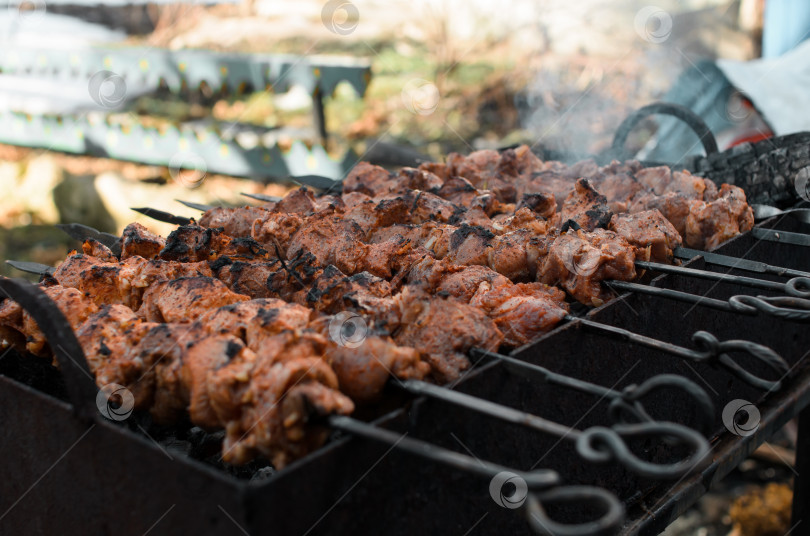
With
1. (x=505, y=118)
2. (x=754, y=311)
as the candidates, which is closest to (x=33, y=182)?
(x=505, y=118)

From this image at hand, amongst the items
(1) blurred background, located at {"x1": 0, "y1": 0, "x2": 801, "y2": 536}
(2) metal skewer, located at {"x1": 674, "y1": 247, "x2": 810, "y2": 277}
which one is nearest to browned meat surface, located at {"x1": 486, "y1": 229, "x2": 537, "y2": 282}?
(2) metal skewer, located at {"x1": 674, "y1": 247, "x2": 810, "y2": 277}

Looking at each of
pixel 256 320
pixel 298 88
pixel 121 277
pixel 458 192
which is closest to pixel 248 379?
pixel 256 320

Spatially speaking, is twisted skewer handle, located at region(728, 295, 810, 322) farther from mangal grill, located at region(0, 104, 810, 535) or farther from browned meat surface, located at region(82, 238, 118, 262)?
browned meat surface, located at region(82, 238, 118, 262)

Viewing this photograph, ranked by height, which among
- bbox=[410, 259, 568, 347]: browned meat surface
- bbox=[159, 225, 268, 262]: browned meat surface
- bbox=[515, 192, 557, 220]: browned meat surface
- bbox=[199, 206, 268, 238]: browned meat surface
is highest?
bbox=[515, 192, 557, 220]: browned meat surface

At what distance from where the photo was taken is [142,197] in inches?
367

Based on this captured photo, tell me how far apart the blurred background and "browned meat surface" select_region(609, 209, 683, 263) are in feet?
9.36

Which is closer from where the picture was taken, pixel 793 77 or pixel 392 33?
pixel 793 77

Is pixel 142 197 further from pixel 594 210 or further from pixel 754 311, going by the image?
pixel 754 311

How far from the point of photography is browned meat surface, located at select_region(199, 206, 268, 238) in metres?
3.26

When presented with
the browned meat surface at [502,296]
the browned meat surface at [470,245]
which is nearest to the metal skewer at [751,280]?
the browned meat surface at [502,296]

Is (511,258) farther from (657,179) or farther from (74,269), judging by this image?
(74,269)

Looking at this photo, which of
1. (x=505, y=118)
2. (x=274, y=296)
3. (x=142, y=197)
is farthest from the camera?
(x=505, y=118)

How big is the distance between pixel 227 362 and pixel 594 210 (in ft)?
6.20

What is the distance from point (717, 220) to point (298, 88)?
12.9 metres
